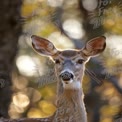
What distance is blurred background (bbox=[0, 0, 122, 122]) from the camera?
18.8m

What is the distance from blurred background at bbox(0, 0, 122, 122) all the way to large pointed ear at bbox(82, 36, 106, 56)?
18.3 ft

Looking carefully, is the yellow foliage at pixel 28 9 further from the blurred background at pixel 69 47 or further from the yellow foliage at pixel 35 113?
the yellow foliage at pixel 35 113

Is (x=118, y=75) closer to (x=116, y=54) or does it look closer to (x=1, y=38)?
(x=116, y=54)

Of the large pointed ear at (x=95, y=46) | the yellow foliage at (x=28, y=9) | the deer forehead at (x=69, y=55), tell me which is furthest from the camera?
the yellow foliage at (x=28, y=9)

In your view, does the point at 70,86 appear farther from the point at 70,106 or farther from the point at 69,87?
the point at 70,106

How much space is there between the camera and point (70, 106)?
37.4ft

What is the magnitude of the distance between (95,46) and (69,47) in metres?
7.05

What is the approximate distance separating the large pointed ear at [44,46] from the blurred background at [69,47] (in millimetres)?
5544

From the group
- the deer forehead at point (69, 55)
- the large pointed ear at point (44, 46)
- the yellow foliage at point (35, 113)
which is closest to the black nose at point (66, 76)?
the deer forehead at point (69, 55)

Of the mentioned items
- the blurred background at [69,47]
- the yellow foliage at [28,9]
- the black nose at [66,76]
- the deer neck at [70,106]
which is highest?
the black nose at [66,76]

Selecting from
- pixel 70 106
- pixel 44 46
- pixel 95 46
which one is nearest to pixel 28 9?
pixel 44 46

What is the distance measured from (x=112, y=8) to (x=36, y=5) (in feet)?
6.67

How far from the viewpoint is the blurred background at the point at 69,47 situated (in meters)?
18.8

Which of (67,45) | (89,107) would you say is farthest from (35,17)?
(89,107)
